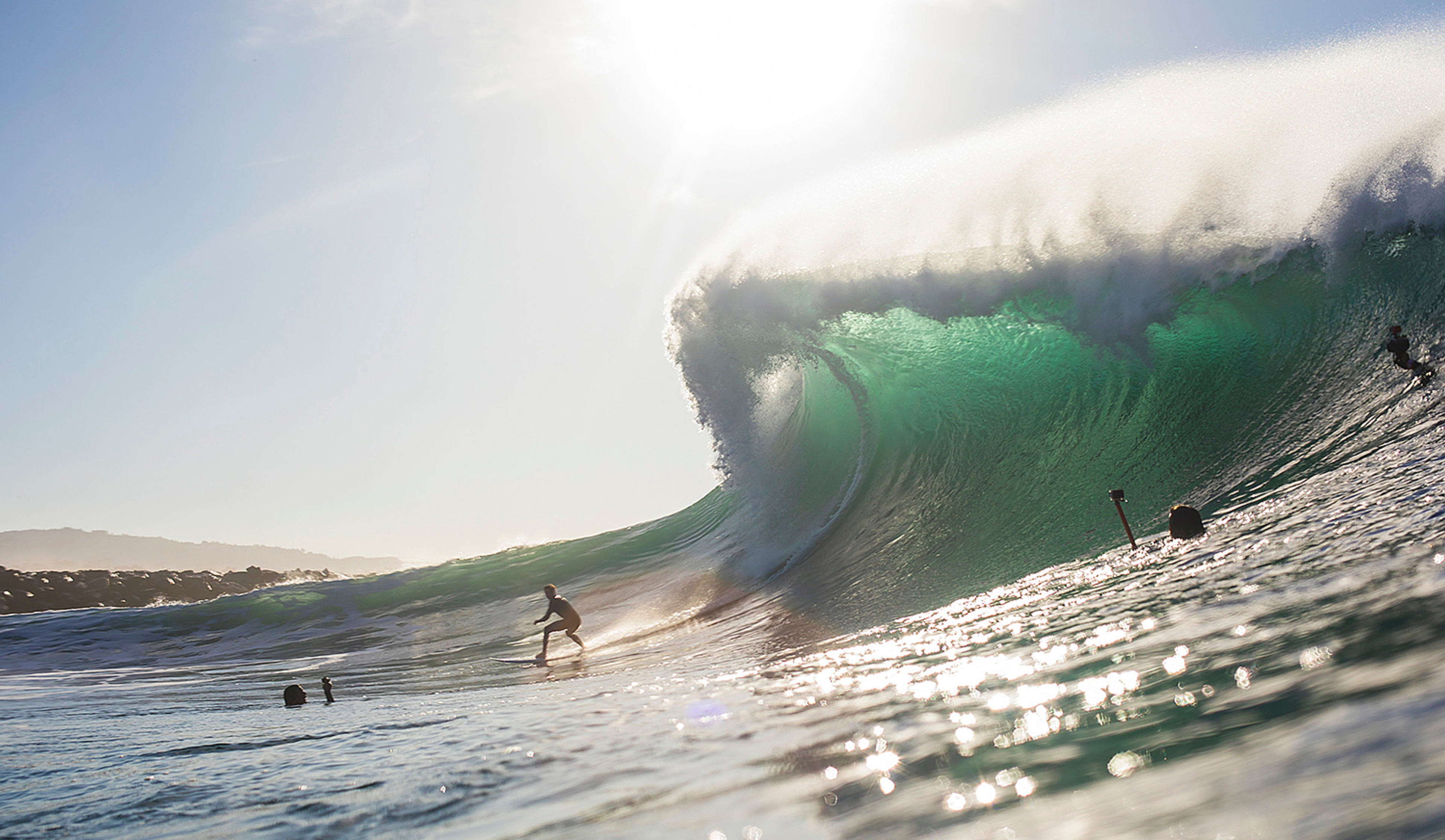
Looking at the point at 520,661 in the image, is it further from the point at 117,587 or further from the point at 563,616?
the point at 117,587

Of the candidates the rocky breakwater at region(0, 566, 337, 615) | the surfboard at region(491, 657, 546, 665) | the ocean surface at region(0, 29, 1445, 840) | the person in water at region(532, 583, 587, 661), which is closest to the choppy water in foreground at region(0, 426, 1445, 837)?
the ocean surface at region(0, 29, 1445, 840)

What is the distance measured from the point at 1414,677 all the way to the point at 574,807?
204 centimetres

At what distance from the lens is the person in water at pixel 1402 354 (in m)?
6.78

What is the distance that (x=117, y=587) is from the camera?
96.5 ft

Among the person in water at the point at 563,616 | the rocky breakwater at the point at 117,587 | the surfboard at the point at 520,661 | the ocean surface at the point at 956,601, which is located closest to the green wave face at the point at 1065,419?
the ocean surface at the point at 956,601

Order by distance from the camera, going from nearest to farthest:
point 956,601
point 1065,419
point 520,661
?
point 956,601
point 520,661
point 1065,419

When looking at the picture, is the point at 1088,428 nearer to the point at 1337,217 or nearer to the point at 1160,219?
the point at 1160,219

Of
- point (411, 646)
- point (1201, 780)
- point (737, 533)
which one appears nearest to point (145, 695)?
point (411, 646)

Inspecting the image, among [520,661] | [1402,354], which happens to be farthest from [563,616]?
[1402,354]

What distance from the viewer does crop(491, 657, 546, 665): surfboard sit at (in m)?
8.80

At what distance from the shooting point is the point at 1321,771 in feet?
4.35

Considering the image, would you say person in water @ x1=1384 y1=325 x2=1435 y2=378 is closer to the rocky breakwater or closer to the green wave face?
the green wave face

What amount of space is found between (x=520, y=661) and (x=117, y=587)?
1104 inches

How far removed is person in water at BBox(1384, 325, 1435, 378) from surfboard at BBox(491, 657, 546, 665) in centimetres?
823
